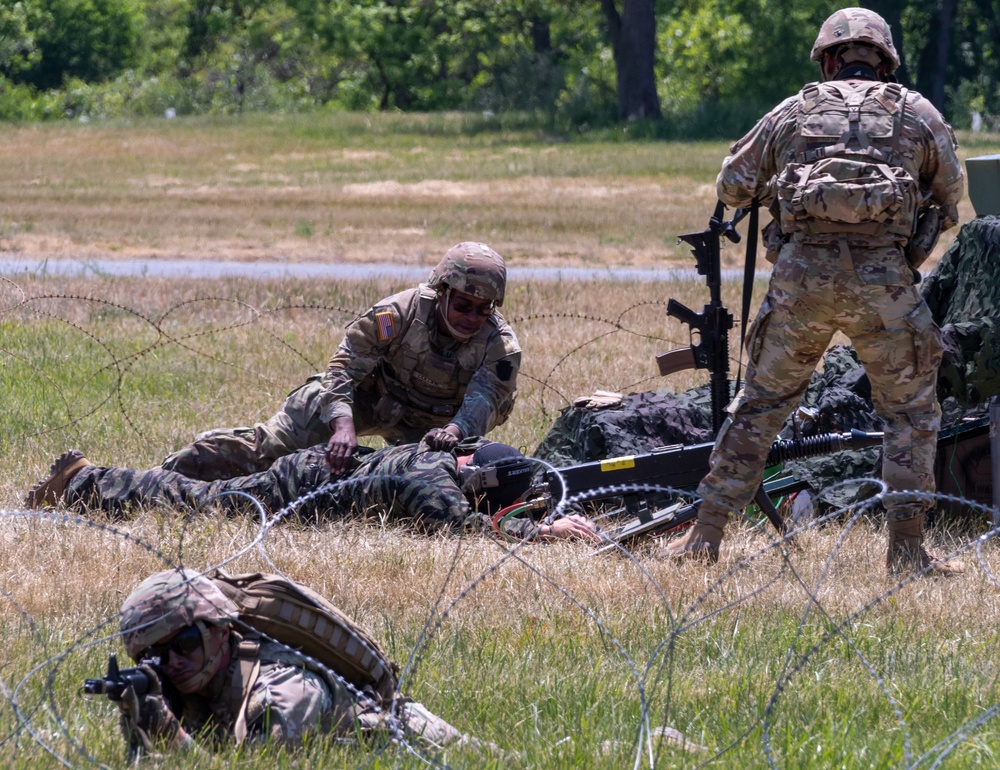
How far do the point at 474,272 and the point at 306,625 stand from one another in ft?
9.17

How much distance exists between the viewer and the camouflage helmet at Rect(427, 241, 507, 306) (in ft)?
19.7

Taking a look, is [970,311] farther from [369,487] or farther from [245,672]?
[245,672]

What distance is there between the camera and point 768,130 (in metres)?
5.01

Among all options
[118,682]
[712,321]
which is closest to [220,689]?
[118,682]

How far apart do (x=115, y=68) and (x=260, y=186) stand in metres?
31.2

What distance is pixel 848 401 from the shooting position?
6227 mm

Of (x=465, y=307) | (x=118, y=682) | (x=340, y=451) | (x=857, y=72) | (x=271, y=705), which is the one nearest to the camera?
(x=118, y=682)

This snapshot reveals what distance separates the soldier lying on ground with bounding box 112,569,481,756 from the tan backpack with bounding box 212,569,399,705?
3 cm

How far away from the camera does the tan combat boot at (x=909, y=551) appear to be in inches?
202

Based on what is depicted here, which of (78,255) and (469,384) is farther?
(78,255)

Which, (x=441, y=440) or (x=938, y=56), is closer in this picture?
(x=441, y=440)

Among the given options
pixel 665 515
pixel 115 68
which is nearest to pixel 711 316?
pixel 665 515

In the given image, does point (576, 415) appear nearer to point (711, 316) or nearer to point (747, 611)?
point (711, 316)

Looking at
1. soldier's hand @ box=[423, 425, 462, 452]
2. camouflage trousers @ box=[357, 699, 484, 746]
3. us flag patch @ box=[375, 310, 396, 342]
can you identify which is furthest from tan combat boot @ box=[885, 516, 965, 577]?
us flag patch @ box=[375, 310, 396, 342]
